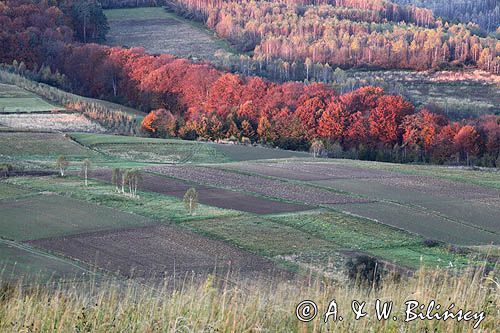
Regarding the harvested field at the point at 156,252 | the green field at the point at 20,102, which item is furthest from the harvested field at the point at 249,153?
the harvested field at the point at 156,252

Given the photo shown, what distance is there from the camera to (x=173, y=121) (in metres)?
84.8

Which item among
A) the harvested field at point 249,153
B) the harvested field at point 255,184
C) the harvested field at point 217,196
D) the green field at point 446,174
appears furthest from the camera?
the harvested field at point 249,153

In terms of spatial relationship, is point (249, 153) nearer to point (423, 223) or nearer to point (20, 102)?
point (20, 102)

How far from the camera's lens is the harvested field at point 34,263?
85.5 feet

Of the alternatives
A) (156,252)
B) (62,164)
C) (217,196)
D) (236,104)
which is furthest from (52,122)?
(156,252)

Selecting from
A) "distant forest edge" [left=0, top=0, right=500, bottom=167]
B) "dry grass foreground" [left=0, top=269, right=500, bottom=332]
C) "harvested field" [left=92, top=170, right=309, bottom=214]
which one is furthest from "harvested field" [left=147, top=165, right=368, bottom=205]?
"dry grass foreground" [left=0, top=269, right=500, bottom=332]

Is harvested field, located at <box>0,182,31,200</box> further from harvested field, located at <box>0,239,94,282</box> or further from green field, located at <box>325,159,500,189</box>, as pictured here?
green field, located at <box>325,159,500,189</box>

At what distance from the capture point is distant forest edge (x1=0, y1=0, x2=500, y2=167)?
80812mm

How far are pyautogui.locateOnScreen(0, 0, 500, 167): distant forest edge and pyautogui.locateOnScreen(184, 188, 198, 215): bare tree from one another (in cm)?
3913

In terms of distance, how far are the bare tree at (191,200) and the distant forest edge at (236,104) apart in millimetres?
39127

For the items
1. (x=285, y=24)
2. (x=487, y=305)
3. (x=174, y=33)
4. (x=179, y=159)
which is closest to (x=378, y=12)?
(x=285, y=24)

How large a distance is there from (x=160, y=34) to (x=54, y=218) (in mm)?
116683

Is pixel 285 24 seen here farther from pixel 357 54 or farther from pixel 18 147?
pixel 18 147

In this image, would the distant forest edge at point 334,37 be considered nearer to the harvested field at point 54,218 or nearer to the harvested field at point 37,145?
the harvested field at point 37,145
